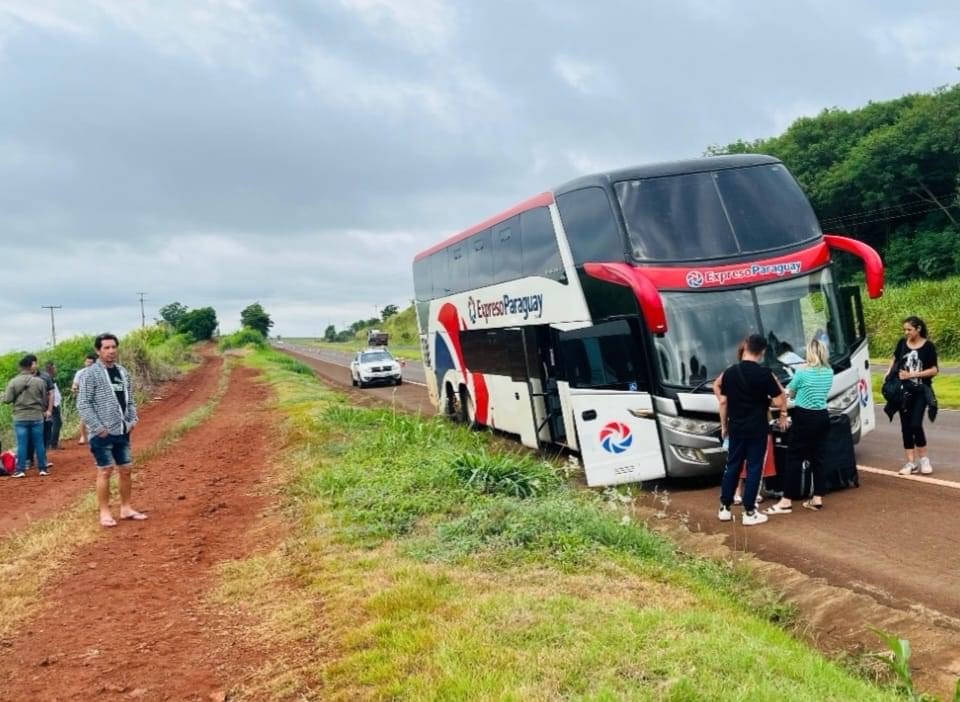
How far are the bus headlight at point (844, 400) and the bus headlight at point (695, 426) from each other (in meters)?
1.29

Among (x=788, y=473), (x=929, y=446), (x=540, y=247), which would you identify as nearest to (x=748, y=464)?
(x=788, y=473)

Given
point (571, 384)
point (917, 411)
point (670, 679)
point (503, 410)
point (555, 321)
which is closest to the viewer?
point (670, 679)

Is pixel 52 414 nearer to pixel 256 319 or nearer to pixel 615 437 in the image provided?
pixel 615 437

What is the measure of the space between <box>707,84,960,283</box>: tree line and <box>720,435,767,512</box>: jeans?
3955 centimetres

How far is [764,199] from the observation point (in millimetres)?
10578

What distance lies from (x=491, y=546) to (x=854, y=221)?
48.4 meters

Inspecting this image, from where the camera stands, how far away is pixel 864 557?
7.10 m

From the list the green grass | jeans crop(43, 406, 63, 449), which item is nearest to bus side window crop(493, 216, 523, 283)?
the green grass

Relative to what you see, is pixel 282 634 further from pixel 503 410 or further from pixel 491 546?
pixel 503 410

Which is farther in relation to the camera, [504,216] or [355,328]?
[355,328]

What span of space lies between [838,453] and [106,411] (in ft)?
23.9

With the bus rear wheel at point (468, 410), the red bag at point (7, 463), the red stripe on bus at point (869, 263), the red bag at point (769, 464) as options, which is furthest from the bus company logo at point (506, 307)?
the red bag at point (7, 463)

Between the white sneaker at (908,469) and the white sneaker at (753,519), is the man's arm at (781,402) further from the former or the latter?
the white sneaker at (908,469)

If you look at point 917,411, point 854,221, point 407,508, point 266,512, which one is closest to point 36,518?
point 266,512
